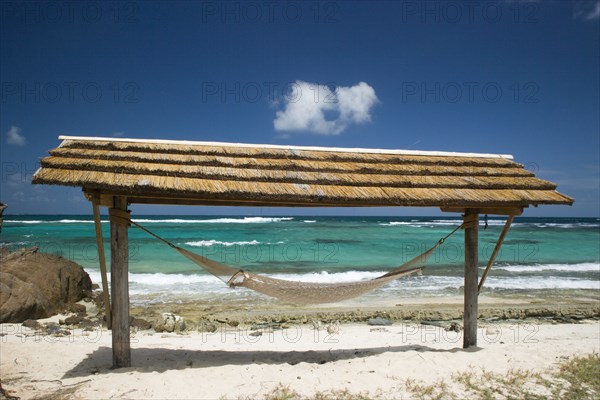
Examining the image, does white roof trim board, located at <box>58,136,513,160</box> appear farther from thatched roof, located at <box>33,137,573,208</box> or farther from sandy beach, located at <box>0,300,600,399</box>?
sandy beach, located at <box>0,300,600,399</box>

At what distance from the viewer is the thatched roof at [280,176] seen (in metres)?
3.23

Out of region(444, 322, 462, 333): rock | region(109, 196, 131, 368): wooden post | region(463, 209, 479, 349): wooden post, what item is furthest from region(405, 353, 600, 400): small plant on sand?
region(109, 196, 131, 368): wooden post

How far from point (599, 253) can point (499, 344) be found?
653 inches

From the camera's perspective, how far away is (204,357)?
4234 mm

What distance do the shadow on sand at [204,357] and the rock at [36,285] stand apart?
2.29 m

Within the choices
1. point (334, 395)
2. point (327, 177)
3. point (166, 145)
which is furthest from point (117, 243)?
point (334, 395)

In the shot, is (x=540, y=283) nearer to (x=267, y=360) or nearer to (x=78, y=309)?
(x=267, y=360)

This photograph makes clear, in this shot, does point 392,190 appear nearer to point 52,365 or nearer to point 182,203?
point 182,203

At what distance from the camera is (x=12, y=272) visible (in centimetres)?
642

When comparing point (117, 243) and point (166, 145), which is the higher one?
point (166, 145)

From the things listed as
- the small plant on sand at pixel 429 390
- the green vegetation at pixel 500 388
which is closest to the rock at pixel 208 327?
the green vegetation at pixel 500 388

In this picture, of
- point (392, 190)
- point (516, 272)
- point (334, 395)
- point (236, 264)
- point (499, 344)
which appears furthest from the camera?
point (236, 264)

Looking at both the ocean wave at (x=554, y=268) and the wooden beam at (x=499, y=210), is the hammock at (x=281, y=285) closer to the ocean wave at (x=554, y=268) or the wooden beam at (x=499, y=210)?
the wooden beam at (x=499, y=210)

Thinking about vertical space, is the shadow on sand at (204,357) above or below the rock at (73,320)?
above
